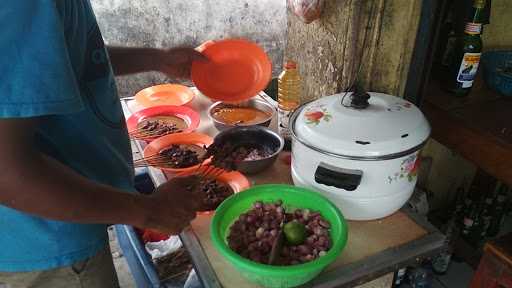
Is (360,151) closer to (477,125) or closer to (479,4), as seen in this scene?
(477,125)

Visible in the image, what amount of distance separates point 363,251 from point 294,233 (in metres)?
0.20

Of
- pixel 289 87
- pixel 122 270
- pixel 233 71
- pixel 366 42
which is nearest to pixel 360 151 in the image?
pixel 366 42

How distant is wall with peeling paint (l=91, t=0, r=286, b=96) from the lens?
2287mm

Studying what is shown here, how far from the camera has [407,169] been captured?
3.18ft

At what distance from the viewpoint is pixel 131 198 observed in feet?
2.58

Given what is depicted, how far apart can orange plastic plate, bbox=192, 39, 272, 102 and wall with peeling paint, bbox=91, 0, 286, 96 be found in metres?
1.06

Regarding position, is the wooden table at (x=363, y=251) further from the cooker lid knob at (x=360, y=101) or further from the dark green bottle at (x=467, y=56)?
the dark green bottle at (x=467, y=56)

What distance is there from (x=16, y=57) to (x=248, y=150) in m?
0.79

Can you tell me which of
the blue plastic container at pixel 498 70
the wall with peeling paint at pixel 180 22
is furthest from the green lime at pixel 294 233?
the wall with peeling paint at pixel 180 22

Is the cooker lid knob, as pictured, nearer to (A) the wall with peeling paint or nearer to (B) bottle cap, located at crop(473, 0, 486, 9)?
(B) bottle cap, located at crop(473, 0, 486, 9)

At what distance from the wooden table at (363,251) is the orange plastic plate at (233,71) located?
58cm

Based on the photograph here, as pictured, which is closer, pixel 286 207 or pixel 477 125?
pixel 286 207

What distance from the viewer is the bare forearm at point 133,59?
1221 mm

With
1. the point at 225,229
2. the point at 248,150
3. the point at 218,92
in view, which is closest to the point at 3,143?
the point at 225,229
